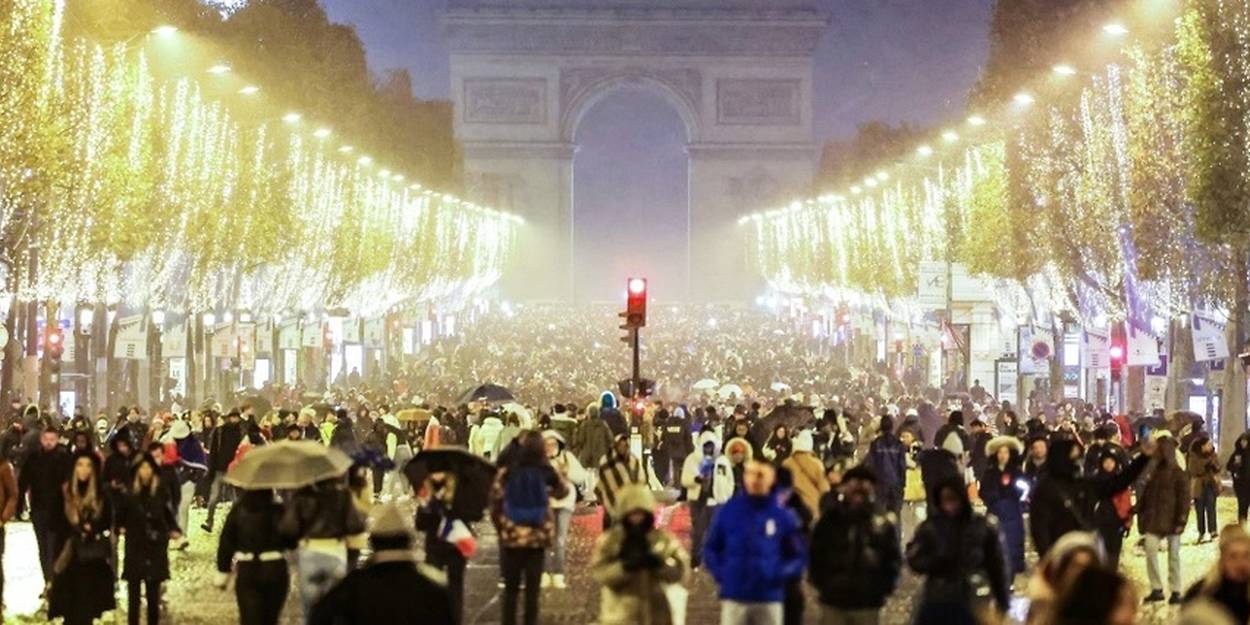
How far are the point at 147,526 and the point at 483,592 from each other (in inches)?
198

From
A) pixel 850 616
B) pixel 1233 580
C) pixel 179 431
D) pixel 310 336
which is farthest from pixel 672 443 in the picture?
pixel 310 336

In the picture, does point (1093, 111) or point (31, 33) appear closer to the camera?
point (31, 33)

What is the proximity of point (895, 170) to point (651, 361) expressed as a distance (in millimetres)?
10575

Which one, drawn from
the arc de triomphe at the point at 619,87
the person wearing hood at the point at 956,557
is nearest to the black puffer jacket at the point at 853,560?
the person wearing hood at the point at 956,557

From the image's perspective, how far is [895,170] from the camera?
84.8 m

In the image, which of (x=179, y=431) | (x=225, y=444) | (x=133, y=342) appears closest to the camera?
(x=179, y=431)

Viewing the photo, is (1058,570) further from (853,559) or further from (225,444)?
(225,444)

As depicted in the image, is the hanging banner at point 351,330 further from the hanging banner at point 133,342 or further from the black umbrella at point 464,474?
the black umbrella at point 464,474

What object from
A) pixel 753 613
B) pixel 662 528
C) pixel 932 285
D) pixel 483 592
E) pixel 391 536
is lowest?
pixel 483 592

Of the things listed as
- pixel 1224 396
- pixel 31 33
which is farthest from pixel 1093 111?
pixel 31 33

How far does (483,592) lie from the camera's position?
2330 cm

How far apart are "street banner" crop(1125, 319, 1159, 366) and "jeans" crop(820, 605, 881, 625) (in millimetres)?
32995

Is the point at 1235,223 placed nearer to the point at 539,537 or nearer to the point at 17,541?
the point at 17,541

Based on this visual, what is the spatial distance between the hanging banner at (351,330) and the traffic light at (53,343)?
29728mm
